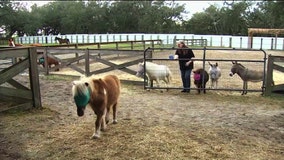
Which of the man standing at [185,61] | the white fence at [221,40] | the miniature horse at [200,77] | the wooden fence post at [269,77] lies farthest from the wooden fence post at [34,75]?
the white fence at [221,40]

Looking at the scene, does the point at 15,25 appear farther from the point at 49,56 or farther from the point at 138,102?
the point at 138,102

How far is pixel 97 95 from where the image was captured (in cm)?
446

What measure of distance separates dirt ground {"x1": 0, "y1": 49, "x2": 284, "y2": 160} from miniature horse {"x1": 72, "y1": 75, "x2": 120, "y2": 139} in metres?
0.29

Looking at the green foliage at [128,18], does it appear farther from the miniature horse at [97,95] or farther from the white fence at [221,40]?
the miniature horse at [97,95]

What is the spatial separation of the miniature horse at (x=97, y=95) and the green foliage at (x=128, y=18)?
55.6 metres

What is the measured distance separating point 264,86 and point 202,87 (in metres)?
1.65

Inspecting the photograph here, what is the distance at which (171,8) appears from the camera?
7012 centimetres

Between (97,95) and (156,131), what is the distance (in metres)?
1.18

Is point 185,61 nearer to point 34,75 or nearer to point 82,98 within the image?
point 34,75

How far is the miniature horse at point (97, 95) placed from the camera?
4062 mm

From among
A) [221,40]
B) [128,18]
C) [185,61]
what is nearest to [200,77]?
[185,61]

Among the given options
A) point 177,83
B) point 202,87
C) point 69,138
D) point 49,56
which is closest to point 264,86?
point 202,87

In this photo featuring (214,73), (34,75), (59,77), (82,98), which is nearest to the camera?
(82,98)

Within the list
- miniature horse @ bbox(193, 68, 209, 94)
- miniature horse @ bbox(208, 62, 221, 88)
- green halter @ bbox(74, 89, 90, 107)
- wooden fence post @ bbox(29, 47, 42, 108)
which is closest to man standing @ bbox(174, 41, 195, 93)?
miniature horse @ bbox(193, 68, 209, 94)
